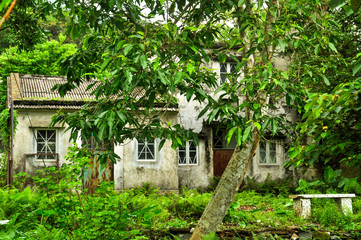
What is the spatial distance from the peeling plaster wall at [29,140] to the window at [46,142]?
0.47 feet

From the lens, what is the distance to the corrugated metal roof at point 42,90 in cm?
1466

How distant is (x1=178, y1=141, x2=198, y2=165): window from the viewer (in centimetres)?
1641

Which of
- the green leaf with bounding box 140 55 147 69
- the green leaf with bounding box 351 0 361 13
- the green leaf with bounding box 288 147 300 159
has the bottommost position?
the green leaf with bounding box 288 147 300 159

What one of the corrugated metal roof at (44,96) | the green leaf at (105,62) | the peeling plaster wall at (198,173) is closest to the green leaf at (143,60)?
the green leaf at (105,62)

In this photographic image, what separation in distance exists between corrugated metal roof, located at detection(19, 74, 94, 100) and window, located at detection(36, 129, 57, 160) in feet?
4.07

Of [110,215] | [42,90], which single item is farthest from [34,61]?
[110,215]

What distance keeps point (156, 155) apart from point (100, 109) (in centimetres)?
986

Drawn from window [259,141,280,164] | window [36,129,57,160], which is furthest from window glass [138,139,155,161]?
window [259,141,280,164]

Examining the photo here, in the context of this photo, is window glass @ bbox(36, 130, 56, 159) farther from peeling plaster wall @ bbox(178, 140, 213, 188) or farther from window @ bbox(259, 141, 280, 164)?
window @ bbox(259, 141, 280, 164)

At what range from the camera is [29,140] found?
13953 mm

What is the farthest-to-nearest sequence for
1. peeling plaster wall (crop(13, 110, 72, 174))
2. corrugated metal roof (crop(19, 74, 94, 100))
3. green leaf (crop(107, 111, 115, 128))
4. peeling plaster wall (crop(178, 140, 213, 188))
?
peeling plaster wall (crop(178, 140, 213, 188)) → corrugated metal roof (crop(19, 74, 94, 100)) → peeling plaster wall (crop(13, 110, 72, 174)) → green leaf (crop(107, 111, 115, 128))

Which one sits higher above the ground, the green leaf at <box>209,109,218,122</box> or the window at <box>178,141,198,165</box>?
the green leaf at <box>209,109,218,122</box>

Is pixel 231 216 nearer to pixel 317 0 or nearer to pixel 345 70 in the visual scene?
pixel 317 0

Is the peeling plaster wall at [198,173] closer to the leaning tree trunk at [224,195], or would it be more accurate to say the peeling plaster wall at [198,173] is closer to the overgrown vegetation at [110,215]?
the overgrown vegetation at [110,215]
